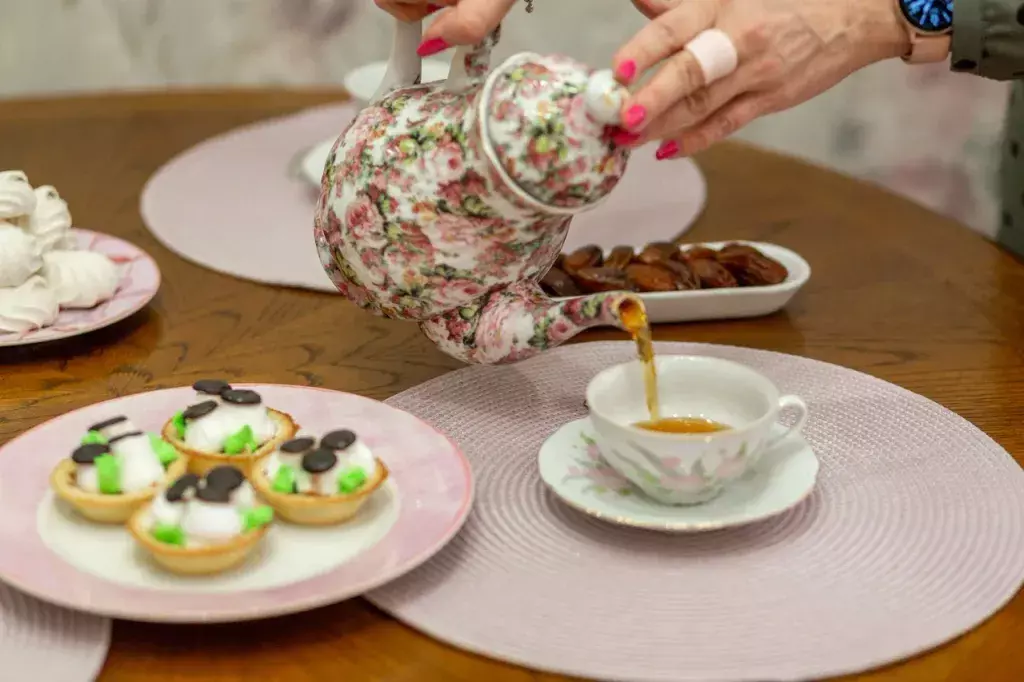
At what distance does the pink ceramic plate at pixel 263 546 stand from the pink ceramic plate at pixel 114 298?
208 mm

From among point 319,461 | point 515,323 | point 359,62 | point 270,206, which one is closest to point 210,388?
point 319,461

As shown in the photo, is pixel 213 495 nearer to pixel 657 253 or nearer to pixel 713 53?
pixel 713 53

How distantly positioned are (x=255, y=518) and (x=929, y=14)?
0.77 m

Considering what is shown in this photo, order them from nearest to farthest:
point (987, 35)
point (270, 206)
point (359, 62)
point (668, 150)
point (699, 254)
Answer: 1. point (668, 150)
2. point (987, 35)
3. point (699, 254)
4. point (270, 206)
5. point (359, 62)

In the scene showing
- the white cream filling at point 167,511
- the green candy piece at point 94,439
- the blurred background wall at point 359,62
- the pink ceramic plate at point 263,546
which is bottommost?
the blurred background wall at point 359,62

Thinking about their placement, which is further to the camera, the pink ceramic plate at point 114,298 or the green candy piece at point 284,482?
the pink ceramic plate at point 114,298

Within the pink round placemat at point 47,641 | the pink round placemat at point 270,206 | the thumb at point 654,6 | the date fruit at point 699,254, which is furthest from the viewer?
the pink round placemat at point 270,206

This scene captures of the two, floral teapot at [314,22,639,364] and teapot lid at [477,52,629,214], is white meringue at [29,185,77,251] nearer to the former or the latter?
floral teapot at [314,22,639,364]

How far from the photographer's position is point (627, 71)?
902 millimetres

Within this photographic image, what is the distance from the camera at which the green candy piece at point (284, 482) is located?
→ 831 millimetres

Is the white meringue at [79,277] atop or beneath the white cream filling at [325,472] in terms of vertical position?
beneath

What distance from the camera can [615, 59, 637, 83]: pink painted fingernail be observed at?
2.94 feet

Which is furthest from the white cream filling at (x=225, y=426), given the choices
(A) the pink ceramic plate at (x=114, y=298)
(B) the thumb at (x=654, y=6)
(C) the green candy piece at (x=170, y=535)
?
(B) the thumb at (x=654, y=6)

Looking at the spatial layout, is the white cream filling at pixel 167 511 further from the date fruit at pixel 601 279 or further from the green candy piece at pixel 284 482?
the date fruit at pixel 601 279
